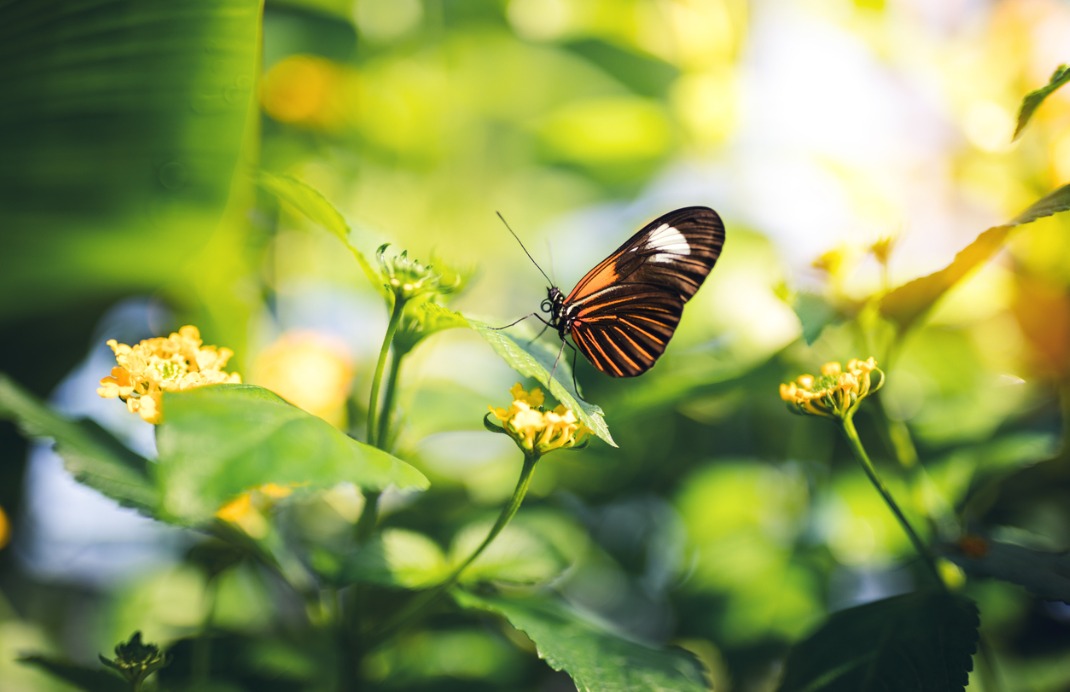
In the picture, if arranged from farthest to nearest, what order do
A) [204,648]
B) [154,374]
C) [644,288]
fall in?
1. [644,288]
2. [204,648]
3. [154,374]

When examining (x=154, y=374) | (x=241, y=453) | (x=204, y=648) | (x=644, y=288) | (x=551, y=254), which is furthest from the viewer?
(x=551, y=254)

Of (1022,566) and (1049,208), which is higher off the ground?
(1049,208)

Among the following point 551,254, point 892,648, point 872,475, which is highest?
point 551,254

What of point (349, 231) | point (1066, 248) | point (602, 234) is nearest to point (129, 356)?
point (349, 231)

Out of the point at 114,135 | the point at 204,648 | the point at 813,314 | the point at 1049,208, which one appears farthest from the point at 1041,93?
the point at 114,135

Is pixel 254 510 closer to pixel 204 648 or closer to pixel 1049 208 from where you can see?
pixel 204 648

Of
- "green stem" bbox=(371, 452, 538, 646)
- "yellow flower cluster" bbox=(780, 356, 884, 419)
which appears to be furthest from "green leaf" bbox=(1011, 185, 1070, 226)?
"green stem" bbox=(371, 452, 538, 646)

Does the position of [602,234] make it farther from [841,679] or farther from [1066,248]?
[841,679]
